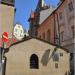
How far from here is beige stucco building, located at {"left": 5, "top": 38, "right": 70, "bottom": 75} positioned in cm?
1827

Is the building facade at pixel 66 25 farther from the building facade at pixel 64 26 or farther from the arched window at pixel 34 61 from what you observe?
the arched window at pixel 34 61

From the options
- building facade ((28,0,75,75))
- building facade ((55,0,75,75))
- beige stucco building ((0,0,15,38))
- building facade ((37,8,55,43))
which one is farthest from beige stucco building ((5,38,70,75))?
building facade ((37,8,55,43))

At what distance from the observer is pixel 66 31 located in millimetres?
27125

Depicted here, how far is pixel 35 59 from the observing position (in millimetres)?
19422

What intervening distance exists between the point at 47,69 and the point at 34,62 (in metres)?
1.18

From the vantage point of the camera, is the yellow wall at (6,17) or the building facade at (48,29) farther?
the building facade at (48,29)

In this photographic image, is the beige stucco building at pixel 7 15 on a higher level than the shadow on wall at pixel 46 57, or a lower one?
higher

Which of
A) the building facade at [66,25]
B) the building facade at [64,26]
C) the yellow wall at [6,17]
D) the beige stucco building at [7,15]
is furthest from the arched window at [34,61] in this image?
the building facade at [66,25]

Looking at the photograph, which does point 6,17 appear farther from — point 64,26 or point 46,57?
point 64,26

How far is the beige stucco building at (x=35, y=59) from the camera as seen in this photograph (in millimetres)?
18266

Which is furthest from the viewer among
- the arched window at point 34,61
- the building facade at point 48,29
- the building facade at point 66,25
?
the building facade at point 48,29

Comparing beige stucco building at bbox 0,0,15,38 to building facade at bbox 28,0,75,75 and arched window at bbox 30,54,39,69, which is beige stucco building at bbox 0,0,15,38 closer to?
arched window at bbox 30,54,39,69

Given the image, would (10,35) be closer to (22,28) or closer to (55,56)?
(55,56)

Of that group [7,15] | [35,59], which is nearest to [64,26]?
[7,15]
